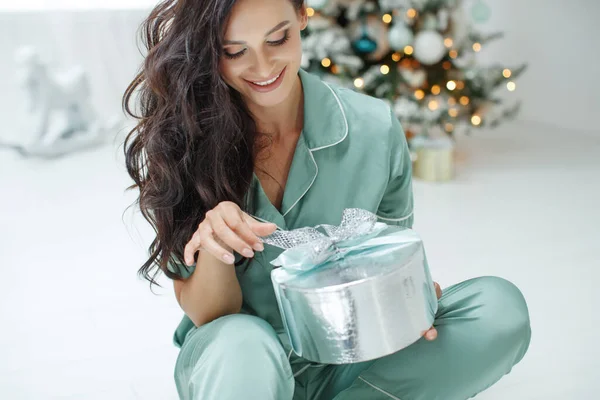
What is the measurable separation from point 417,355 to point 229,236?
386 millimetres

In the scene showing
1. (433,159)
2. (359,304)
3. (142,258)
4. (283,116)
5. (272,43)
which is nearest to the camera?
(359,304)

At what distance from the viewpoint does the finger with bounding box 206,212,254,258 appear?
1.18m

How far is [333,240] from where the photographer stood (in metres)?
1.23

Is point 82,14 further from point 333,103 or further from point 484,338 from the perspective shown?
point 484,338

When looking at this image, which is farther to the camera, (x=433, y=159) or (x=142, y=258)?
(x=433, y=159)

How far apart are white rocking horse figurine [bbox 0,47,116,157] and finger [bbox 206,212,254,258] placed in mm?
2771

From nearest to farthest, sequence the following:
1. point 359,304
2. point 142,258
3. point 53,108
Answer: point 359,304, point 142,258, point 53,108

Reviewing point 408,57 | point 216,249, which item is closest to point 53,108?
point 408,57

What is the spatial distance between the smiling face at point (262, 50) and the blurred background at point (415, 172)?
46cm

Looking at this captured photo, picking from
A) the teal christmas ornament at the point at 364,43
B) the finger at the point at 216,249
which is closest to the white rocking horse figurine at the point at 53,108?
the teal christmas ornament at the point at 364,43

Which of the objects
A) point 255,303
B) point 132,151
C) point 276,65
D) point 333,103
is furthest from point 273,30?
point 255,303

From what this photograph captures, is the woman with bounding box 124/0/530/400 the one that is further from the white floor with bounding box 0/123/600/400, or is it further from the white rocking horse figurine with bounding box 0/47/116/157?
the white rocking horse figurine with bounding box 0/47/116/157

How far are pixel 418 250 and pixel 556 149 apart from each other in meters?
2.51

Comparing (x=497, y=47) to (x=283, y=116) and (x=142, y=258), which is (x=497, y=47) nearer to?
(x=142, y=258)
